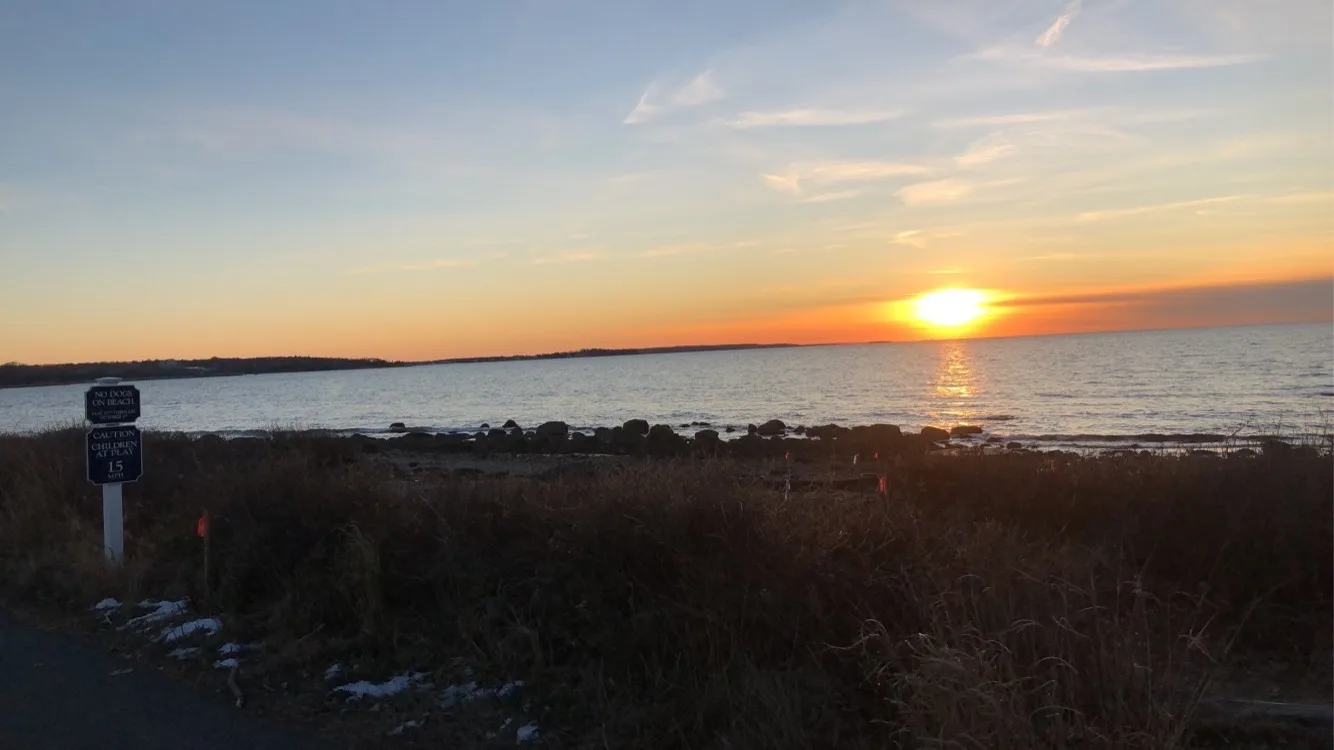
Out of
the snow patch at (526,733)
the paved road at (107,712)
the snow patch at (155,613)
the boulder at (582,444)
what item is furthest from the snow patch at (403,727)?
the boulder at (582,444)

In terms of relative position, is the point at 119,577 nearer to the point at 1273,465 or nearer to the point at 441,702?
the point at 441,702

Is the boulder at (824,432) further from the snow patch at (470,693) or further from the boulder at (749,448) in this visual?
the snow patch at (470,693)

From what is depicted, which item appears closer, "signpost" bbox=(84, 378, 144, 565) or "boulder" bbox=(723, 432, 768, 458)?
"signpost" bbox=(84, 378, 144, 565)

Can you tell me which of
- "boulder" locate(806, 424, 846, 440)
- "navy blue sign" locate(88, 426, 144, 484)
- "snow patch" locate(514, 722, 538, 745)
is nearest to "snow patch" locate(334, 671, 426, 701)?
"snow patch" locate(514, 722, 538, 745)

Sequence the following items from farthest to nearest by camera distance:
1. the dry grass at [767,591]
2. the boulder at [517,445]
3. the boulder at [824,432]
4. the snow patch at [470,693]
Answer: the boulder at [824,432], the boulder at [517,445], the snow patch at [470,693], the dry grass at [767,591]

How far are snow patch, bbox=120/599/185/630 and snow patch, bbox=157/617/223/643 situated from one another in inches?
14.5

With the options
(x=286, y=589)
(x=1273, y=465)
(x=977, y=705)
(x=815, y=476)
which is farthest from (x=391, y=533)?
(x=815, y=476)

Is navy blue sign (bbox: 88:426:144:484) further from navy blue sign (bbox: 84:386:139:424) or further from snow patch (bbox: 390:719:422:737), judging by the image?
snow patch (bbox: 390:719:422:737)

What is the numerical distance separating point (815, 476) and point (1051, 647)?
17.9 m

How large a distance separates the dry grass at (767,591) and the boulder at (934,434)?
25.3 m

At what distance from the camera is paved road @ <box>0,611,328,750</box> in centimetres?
529

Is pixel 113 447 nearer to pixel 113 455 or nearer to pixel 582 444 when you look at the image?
pixel 113 455

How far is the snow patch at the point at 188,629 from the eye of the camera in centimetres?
717

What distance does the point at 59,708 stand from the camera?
5.91 meters
